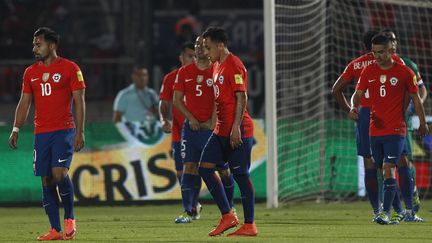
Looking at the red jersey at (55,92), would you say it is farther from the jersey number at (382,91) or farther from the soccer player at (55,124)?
the jersey number at (382,91)

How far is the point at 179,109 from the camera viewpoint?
14.2 meters

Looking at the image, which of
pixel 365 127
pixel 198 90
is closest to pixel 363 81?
pixel 365 127

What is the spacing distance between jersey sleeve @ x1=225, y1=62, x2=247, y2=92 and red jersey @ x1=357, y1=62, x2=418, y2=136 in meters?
2.14

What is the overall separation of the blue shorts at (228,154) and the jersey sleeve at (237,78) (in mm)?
538

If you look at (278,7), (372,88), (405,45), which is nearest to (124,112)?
(278,7)

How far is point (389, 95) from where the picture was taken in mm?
13648

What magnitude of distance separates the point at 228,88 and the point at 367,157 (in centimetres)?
281

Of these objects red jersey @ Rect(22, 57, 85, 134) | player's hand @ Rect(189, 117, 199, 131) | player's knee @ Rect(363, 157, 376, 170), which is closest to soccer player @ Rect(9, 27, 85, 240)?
red jersey @ Rect(22, 57, 85, 134)

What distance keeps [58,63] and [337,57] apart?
8101 mm

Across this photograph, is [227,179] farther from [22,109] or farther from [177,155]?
[22,109]

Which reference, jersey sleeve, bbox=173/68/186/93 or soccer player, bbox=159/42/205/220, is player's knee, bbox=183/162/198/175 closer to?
soccer player, bbox=159/42/205/220

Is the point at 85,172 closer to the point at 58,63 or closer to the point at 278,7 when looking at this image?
the point at 278,7

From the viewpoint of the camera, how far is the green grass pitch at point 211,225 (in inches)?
480

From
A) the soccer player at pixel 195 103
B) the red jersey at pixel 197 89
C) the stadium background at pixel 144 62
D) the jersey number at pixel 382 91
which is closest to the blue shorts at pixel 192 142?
the soccer player at pixel 195 103
